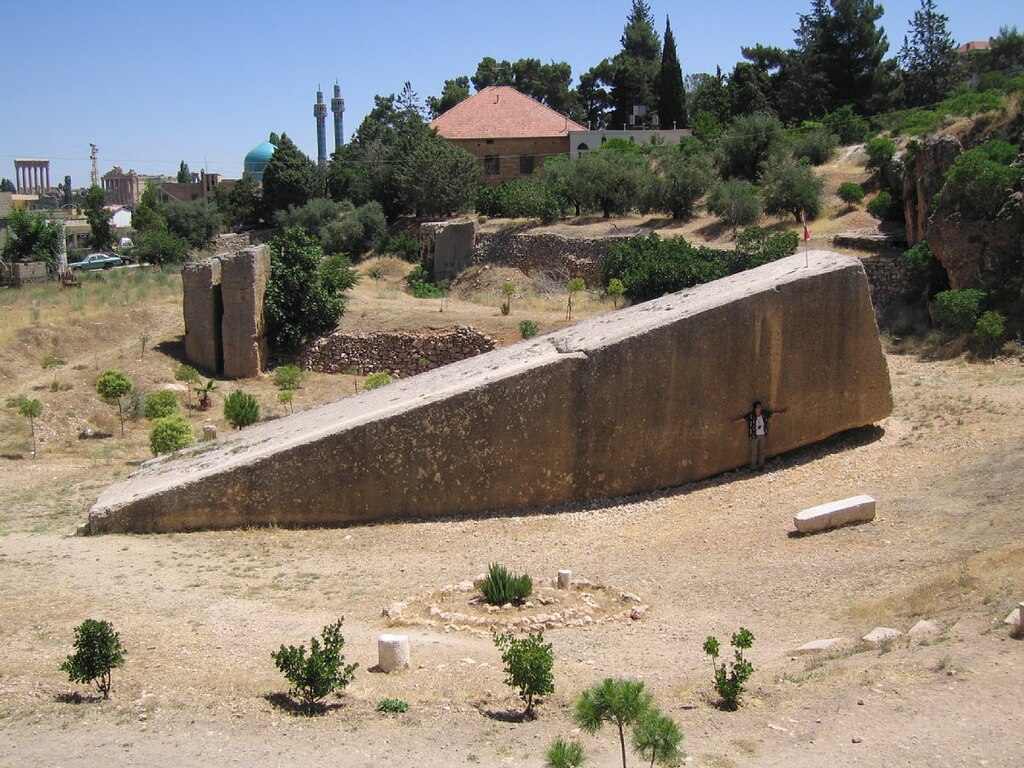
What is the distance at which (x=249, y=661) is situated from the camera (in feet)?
22.0

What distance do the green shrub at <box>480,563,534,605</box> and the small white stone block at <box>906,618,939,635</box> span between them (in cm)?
289

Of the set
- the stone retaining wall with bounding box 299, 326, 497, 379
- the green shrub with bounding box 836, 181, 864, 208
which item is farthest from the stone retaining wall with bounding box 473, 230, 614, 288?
Answer: the stone retaining wall with bounding box 299, 326, 497, 379

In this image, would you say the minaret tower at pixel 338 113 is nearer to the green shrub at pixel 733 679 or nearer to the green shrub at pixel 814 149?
the green shrub at pixel 814 149

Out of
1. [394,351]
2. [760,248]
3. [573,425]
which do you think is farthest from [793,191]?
[573,425]

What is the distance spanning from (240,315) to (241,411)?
17.1ft

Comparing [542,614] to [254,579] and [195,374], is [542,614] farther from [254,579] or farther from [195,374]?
[195,374]

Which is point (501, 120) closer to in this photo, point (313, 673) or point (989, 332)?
point (989, 332)

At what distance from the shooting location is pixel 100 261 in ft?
147

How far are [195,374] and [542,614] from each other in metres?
13.3

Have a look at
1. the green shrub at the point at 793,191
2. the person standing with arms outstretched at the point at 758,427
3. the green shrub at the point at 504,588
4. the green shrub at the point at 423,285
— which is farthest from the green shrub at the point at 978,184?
the green shrub at the point at 504,588

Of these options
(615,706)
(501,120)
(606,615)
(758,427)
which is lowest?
(606,615)

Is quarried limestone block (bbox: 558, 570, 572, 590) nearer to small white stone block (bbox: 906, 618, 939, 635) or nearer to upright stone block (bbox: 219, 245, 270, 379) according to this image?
small white stone block (bbox: 906, 618, 939, 635)

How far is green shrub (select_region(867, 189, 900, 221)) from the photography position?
2600 centimetres

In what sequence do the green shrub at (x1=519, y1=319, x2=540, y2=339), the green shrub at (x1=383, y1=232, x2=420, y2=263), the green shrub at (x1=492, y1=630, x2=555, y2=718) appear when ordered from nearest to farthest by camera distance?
1. the green shrub at (x1=492, y1=630, x2=555, y2=718)
2. the green shrub at (x1=519, y1=319, x2=540, y2=339)
3. the green shrub at (x1=383, y1=232, x2=420, y2=263)
